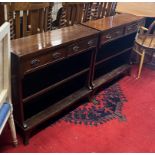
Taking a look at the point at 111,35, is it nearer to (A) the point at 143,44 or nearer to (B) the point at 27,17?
(A) the point at 143,44

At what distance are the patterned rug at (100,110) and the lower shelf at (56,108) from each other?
14 cm

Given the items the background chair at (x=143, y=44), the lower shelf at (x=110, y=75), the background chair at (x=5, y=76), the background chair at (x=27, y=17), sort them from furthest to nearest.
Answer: the background chair at (x=143, y=44) < the lower shelf at (x=110, y=75) < the background chair at (x=27, y=17) < the background chair at (x=5, y=76)

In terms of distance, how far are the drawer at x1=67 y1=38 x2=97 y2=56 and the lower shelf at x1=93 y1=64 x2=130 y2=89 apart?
1.63 feet

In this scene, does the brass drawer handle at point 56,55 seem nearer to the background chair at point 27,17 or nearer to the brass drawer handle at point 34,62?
the brass drawer handle at point 34,62

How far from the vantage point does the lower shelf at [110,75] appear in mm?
2418

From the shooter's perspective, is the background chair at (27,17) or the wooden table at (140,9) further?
the wooden table at (140,9)

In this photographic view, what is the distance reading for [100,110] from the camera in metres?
2.27

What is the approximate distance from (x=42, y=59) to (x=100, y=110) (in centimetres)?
94

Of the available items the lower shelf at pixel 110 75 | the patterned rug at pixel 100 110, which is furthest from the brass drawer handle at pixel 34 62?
the lower shelf at pixel 110 75

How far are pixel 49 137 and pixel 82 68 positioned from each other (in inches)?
28.8

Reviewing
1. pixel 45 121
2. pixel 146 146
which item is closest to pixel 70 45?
pixel 45 121

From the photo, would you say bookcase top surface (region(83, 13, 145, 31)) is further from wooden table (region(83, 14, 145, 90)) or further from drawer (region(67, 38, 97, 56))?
drawer (region(67, 38, 97, 56))

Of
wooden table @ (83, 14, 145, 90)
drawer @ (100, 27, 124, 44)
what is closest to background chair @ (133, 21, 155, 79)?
wooden table @ (83, 14, 145, 90)

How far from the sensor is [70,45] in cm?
179
